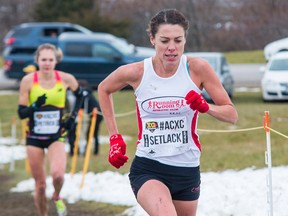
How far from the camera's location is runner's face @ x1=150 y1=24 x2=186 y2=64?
4.38 metres

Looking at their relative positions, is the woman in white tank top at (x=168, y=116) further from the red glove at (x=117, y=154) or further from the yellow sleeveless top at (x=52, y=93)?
the yellow sleeveless top at (x=52, y=93)

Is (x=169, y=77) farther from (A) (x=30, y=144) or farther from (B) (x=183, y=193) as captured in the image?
(A) (x=30, y=144)

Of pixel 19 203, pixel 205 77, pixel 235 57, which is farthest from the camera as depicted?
pixel 235 57

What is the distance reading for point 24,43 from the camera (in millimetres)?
24453

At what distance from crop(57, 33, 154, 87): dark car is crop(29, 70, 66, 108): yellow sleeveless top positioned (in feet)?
46.2

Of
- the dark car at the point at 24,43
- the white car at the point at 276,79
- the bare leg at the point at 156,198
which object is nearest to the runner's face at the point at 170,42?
the bare leg at the point at 156,198

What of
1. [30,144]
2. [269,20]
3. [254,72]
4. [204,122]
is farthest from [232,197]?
[254,72]

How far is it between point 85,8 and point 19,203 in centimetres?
3561

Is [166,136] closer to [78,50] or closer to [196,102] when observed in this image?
[196,102]

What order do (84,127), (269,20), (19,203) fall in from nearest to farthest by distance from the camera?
(19,203) < (84,127) < (269,20)

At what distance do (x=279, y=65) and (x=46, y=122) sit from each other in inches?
477

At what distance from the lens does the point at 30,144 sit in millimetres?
7309

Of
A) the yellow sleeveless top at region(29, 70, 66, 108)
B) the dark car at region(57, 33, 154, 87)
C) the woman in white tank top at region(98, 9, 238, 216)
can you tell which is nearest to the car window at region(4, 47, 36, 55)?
the dark car at region(57, 33, 154, 87)

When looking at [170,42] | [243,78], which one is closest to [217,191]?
[170,42]
